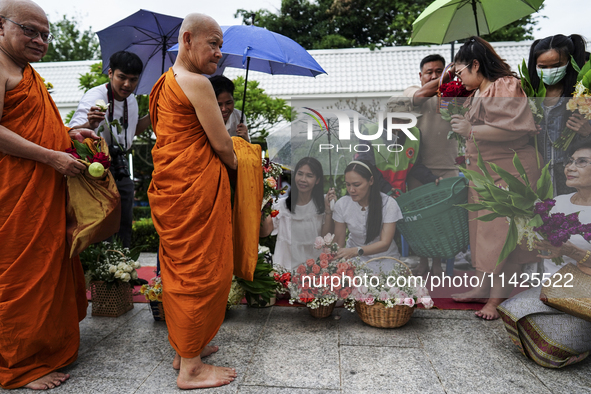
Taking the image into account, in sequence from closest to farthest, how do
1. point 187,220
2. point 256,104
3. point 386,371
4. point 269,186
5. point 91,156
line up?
point 187,220
point 386,371
point 91,156
point 269,186
point 256,104

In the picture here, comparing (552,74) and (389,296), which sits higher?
(552,74)

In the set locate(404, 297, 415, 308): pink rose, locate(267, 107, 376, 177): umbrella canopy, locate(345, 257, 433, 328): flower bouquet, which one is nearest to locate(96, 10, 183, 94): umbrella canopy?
locate(267, 107, 376, 177): umbrella canopy

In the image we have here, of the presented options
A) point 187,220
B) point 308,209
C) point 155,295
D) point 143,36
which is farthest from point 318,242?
point 143,36

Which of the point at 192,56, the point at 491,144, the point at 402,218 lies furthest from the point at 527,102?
the point at 192,56

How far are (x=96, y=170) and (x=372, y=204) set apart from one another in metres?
1.73

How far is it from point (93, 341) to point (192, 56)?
1994 millimetres

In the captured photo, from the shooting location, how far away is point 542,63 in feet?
9.69

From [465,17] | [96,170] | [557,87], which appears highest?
[465,17]

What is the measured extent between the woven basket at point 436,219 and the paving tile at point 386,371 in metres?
0.69

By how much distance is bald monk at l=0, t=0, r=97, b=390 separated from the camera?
2.22m

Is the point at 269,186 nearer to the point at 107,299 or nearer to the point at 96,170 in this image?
the point at 96,170

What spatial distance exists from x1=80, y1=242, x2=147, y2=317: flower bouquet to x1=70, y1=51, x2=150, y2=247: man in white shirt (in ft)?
1.52

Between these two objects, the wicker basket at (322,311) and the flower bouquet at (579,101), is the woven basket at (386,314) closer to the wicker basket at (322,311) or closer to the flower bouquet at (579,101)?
the wicker basket at (322,311)

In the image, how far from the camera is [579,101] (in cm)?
255
